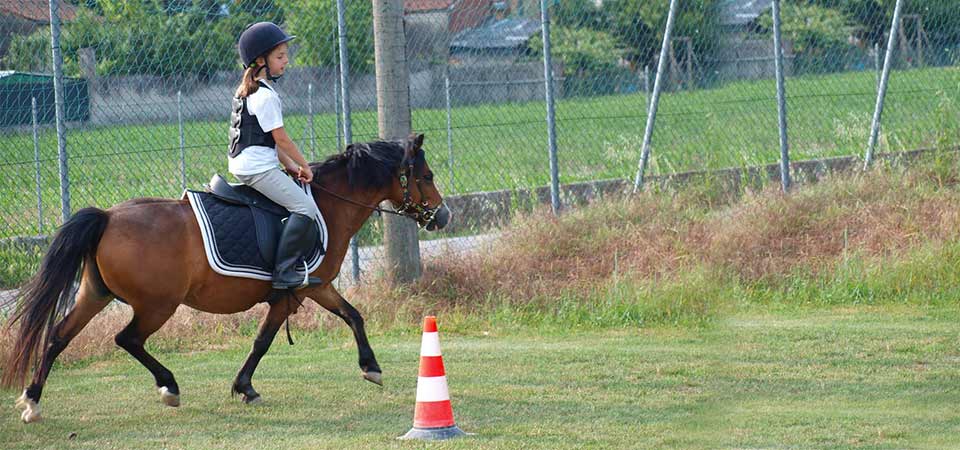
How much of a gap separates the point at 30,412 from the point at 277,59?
2.70 meters

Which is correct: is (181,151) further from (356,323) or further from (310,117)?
(356,323)

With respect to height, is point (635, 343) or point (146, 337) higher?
point (146, 337)

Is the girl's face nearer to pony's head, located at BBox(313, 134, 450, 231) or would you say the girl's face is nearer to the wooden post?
pony's head, located at BBox(313, 134, 450, 231)

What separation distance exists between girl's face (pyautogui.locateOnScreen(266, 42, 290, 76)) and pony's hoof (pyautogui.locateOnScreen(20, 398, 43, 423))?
257cm

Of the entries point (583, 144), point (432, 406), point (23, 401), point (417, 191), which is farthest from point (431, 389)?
point (583, 144)

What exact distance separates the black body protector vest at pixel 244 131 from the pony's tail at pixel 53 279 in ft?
3.26

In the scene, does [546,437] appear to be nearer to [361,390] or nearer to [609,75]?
[361,390]

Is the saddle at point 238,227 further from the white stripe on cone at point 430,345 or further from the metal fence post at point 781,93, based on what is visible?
the metal fence post at point 781,93

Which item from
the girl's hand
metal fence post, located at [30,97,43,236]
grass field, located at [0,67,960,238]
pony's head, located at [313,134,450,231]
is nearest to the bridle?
pony's head, located at [313,134,450,231]

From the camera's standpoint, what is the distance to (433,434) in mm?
6695

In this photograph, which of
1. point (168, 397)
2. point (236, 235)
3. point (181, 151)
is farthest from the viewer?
point (181, 151)

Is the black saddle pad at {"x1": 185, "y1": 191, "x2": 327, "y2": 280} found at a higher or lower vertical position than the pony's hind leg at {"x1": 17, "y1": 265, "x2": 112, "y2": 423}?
higher

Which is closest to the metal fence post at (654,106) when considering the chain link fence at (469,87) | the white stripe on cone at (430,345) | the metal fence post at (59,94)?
the chain link fence at (469,87)

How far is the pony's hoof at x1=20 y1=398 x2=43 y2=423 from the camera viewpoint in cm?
743
